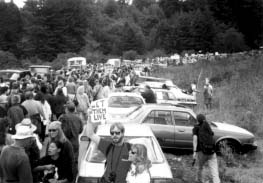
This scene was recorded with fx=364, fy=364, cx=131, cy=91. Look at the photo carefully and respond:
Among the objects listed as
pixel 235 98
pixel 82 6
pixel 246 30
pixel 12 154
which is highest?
pixel 82 6

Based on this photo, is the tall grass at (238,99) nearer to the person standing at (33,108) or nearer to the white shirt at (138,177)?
the person standing at (33,108)

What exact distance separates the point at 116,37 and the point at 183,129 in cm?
8383

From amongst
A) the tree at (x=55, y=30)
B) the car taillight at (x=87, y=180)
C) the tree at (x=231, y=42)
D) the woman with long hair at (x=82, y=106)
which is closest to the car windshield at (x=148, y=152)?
the car taillight at (x=87, y=180)

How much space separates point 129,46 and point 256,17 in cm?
2966

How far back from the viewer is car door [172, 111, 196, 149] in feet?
33.2

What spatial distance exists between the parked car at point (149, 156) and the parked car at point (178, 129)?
3335mm

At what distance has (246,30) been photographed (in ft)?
244

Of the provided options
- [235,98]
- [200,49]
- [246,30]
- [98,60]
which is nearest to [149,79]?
[235,98]

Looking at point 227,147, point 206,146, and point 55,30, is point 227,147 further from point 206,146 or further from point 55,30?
point 55,30

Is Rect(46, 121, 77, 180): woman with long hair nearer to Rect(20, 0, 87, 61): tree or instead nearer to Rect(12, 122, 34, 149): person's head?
Rect(12, 122, 34, 149): person's head

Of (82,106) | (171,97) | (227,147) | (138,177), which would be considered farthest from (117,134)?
(171,97)

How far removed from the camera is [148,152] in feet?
20.1

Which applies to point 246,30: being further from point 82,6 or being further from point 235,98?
point 235,98

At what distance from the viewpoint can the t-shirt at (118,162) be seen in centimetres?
442
